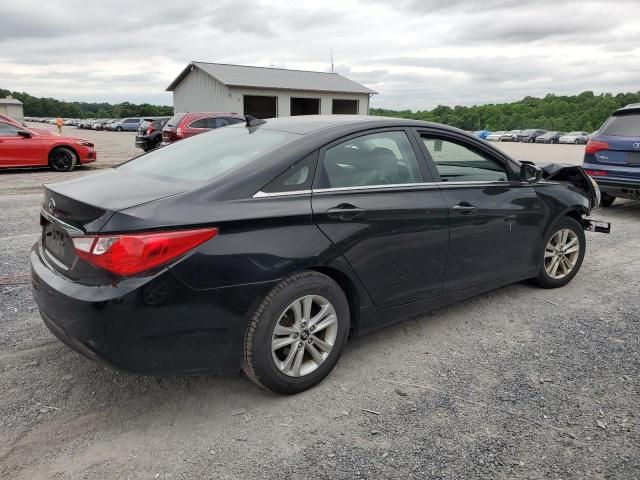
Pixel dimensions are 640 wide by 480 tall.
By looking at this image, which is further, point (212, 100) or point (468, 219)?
point (212, 100)

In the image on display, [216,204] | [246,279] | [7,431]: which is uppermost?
[216,204]

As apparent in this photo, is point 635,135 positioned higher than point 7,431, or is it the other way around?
point 635,135

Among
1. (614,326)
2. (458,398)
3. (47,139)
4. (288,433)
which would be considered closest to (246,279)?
(288,433)

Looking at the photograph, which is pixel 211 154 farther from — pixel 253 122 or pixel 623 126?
pixel 623 126

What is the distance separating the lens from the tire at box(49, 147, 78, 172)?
1320cm

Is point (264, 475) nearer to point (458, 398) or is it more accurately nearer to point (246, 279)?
point (246, 279)

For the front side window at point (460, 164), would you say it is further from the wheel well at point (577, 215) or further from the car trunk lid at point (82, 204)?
the car trunk lid at point (82, 204)

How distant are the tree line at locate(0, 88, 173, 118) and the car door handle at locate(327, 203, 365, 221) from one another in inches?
3758

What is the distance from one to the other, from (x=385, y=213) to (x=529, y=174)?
1.75 m

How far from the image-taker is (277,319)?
271cm

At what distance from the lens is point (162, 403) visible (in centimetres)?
287

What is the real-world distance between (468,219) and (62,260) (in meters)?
2.59

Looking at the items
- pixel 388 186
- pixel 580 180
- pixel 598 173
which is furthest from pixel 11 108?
pixel 388 186

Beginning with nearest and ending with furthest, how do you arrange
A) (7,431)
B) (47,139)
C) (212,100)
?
(7,431) → (47,139) → (212,100)
